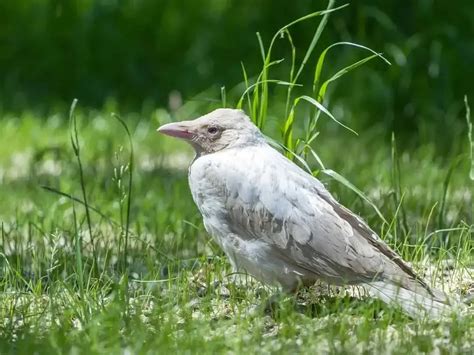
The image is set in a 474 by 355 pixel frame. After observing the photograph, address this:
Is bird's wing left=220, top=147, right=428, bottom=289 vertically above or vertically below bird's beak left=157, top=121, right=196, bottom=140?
below

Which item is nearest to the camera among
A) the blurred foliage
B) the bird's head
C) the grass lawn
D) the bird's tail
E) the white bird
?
the grass lawn

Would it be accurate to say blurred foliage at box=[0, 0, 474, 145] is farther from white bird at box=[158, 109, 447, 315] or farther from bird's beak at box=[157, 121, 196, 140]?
white bird at box=[158, 109, 447, 315]

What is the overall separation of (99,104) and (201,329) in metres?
5.08


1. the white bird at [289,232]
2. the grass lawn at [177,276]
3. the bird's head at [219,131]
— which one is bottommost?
the grass lawn at [177,276]

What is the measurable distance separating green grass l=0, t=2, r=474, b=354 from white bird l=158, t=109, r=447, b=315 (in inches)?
3.9

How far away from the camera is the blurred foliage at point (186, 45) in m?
8.27

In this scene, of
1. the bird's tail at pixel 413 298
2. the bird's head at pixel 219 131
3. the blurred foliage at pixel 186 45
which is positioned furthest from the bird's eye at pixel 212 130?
the blurred foliage at pixel 186 45

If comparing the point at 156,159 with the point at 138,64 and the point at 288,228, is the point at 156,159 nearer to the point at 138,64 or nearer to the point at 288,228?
the point at 138,64

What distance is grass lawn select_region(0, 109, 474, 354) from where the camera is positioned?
3.79 m

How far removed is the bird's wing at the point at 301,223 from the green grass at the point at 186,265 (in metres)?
0.14

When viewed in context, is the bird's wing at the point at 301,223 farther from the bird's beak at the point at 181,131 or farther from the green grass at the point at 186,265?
the bird's beak at the point at 181,131

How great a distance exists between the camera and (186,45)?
911 cm

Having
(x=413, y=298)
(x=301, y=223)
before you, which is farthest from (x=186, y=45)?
(x=413, y=298)

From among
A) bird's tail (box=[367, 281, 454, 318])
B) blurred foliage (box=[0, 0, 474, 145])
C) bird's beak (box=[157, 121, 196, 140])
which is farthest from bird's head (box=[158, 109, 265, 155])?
blurred foliage (box=[0, 0, 474, 145])
